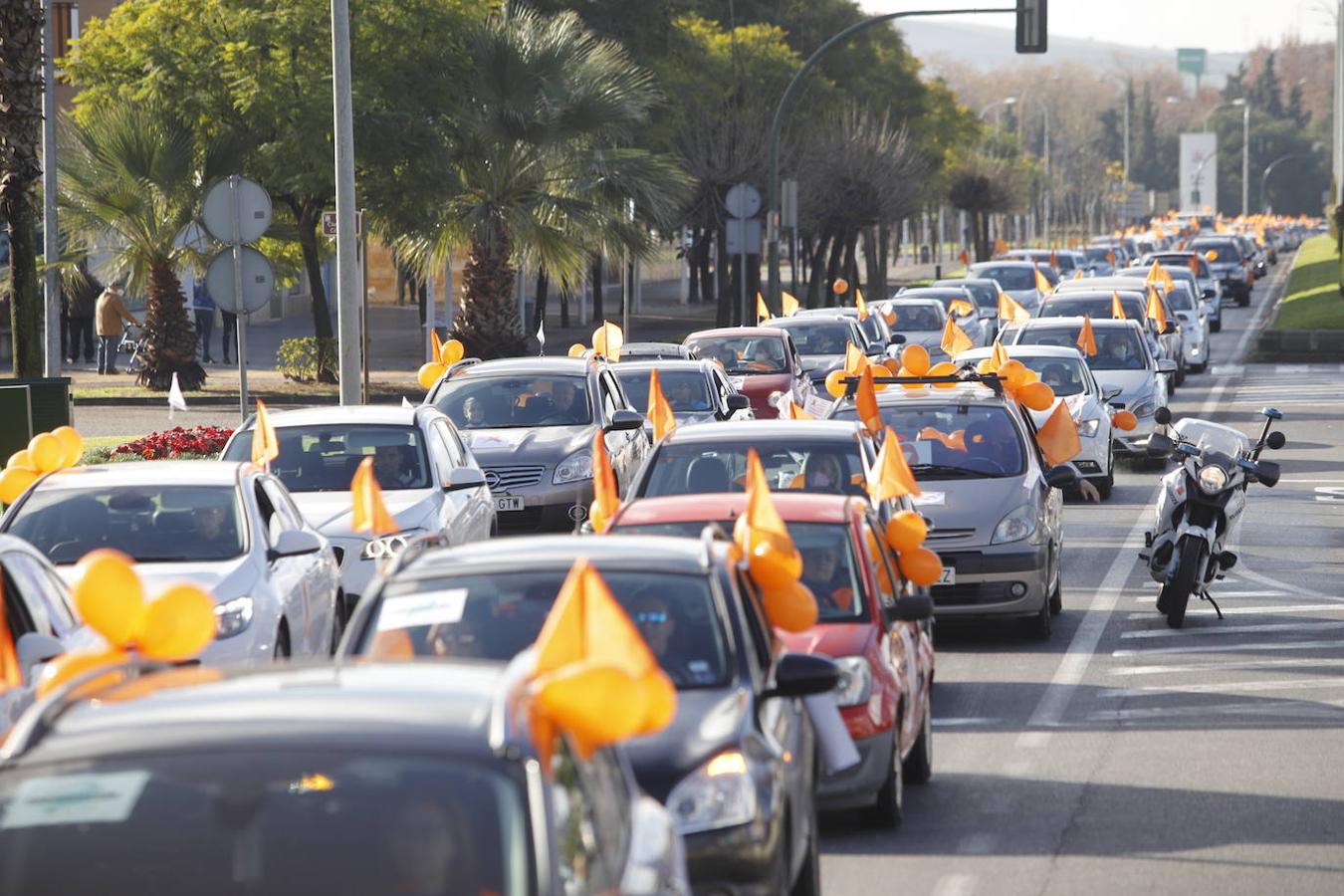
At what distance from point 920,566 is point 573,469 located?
338 inches

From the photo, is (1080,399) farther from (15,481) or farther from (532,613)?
(532,613)

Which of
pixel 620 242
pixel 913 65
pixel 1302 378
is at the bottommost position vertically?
pixel 1302 378

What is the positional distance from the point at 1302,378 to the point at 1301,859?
32437 mm

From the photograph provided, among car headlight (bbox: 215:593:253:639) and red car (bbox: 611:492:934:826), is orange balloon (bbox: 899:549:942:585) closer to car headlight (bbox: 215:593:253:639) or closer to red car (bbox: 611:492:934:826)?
red car (bbox: 611:492:934:826)

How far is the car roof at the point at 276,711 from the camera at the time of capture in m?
4.54

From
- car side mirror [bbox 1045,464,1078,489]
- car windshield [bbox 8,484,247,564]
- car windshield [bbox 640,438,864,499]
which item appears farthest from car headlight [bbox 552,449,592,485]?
car windshield [bbox 8,484,247,564]

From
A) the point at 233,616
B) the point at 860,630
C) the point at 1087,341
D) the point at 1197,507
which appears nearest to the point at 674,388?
the point at 1087,341

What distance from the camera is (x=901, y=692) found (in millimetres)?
9492

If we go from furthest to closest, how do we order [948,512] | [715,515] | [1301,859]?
1. [948,512]
2. [715,515]
3. [1301,859]

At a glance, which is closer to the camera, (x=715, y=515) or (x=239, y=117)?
(x=715, y=515)

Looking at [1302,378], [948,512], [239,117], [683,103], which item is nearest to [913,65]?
[683,103]

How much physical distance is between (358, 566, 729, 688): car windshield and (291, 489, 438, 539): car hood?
6632 millimetres

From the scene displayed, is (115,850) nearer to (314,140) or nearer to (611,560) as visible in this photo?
(611,560)

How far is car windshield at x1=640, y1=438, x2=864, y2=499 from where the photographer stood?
12.9 m
